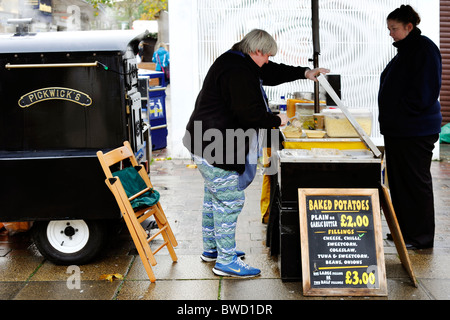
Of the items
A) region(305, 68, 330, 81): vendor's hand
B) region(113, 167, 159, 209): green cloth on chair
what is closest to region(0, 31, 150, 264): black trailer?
region(113, 167, 159, 209): green cloth on chair

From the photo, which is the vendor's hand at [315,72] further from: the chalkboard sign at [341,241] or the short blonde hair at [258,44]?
the chalkboard sign at [341,241]

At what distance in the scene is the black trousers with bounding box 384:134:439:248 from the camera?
16.6ft

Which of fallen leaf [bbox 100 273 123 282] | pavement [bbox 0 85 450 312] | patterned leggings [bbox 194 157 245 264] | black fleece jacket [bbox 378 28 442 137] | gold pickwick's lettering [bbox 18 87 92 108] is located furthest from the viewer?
black fleece jacket [bbox 378 28 442 137]

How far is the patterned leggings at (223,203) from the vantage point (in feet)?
14.7

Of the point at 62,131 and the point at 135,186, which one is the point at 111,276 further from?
the point at 62,131

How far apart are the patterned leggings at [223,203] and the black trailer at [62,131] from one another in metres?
0.84

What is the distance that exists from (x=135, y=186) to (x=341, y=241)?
180cm

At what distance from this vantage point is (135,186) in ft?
16.0

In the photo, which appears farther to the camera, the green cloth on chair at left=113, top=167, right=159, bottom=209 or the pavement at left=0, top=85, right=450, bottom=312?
the green cloth on chair at left=113, top=167, right=159, bottom=209

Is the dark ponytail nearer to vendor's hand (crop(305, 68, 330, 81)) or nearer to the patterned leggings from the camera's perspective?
vendor's hand (crop(305, 68, 330, 81))

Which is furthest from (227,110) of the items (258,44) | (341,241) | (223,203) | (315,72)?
(341,241)

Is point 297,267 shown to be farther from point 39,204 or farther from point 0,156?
point 0,156

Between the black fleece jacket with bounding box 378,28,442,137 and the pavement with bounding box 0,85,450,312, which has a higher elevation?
the black fleece jacket with bounding box 378,28,442,137
